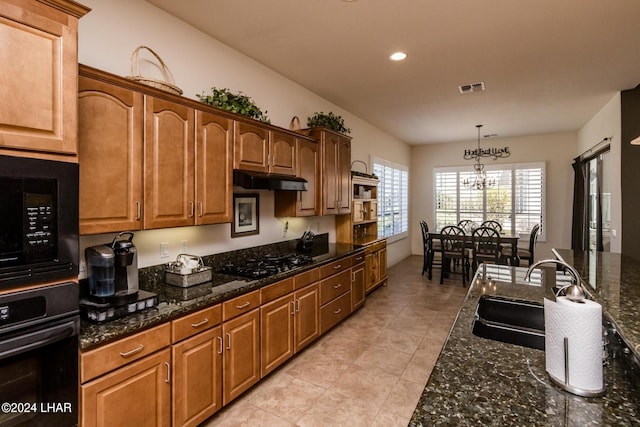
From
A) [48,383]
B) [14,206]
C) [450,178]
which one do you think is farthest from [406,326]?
[450,178]

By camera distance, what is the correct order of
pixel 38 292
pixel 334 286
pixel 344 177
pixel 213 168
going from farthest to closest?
pixel 344 177
pixel 334 286
pixel 213 168
pixel 38 292

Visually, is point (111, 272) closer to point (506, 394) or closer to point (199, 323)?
point (199, 323)

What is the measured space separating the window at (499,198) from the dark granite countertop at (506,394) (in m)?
6.69

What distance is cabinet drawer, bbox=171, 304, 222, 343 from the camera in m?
1.88

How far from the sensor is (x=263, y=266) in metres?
2.85

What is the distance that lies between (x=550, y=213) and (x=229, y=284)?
7.14 metres

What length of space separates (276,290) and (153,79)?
173 centimetres

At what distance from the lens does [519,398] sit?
98cm

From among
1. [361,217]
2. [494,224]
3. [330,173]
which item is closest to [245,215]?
[330,173]

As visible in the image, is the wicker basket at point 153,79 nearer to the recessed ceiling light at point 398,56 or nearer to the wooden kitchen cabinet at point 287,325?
the wooden kitchen cabinet at point 287,325

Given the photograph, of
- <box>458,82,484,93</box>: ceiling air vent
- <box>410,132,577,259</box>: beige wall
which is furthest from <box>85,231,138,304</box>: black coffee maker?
<box>410,132,577,259</box>: beige wall

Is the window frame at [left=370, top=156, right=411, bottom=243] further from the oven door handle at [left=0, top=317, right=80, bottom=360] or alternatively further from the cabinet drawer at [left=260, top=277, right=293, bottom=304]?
the oven door handle at [left=0, top=317, right=80, bottom=360]

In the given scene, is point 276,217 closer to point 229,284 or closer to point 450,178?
point 229,284

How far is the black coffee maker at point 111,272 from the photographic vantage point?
5.94 ft
